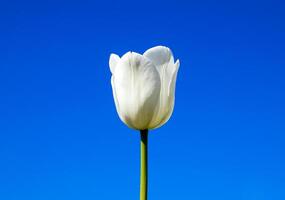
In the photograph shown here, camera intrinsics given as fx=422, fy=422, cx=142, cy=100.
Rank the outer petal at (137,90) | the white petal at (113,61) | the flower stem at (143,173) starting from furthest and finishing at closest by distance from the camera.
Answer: the white petal at (113,61)
the outer petal at (137,90)
the flower stem at (143,173)

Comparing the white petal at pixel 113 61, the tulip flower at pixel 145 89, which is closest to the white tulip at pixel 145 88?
the tulip flower at pixel 145 89

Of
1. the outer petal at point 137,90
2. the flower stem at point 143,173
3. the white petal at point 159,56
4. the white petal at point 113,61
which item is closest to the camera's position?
the flower stem at point 143,173

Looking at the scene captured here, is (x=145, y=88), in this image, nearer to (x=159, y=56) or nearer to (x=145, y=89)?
(x=145, y=89)

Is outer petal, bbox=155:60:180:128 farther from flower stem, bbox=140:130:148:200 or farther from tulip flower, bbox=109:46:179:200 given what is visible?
flower stem, bbox=140:130:148:200

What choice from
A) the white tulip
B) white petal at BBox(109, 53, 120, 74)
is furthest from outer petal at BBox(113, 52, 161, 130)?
white petal at BBox(109, 53, 120, 74)

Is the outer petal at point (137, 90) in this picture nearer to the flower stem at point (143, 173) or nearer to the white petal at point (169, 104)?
the white petal at point (169, 104)

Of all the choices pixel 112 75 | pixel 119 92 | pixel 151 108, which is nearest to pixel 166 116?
pixel 151 108

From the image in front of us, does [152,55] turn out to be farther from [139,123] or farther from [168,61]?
[139,123]

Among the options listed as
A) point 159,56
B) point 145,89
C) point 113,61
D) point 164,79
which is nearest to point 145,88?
point 145,89
